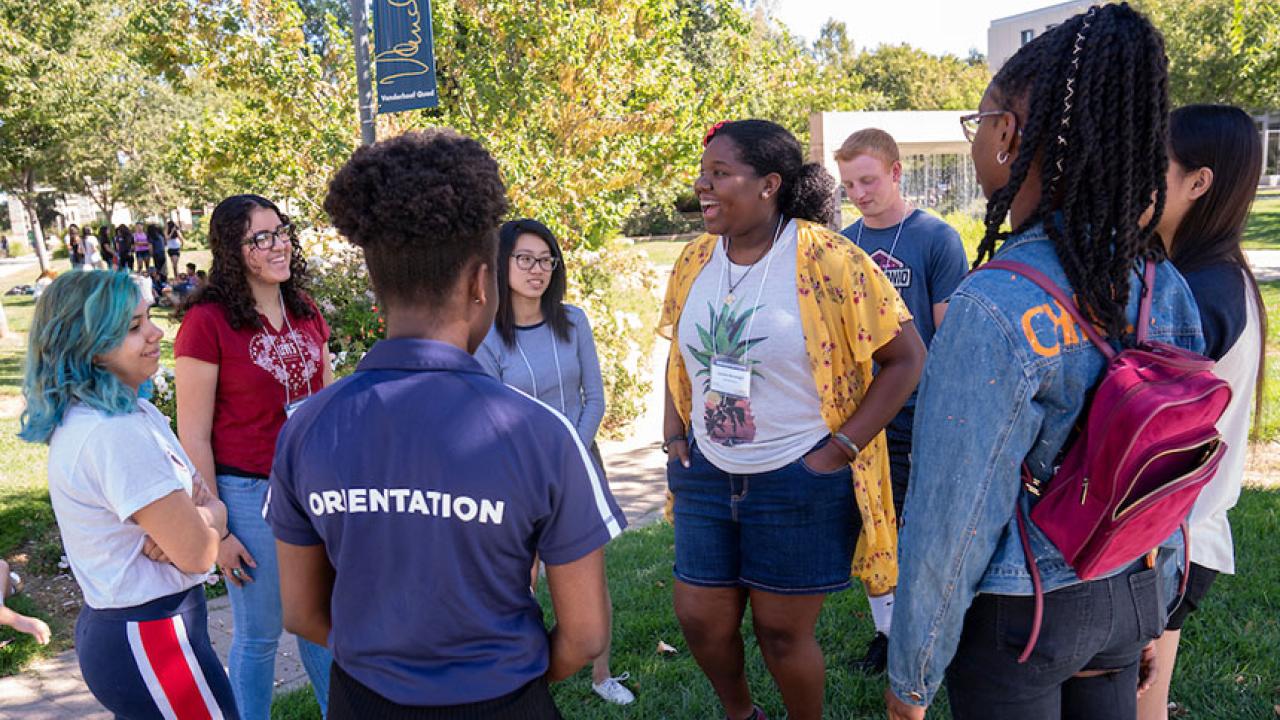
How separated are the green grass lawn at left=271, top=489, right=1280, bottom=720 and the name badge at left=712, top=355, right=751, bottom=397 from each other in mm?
1451

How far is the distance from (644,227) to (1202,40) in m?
18.4

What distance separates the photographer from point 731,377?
3.15 m

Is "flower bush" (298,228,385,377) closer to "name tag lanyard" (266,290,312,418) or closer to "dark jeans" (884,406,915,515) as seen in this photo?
"name tag lanyard" (266,290,312,418)

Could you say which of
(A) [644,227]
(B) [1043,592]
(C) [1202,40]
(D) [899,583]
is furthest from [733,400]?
(C) [1202,40]

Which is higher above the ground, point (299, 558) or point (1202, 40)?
point (1202, 40)

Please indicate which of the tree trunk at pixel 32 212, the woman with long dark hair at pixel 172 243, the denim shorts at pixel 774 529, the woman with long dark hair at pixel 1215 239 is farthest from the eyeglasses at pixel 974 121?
the woman with long dark hair at pixel 172 243

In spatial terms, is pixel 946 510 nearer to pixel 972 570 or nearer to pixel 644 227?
pixel 972 570

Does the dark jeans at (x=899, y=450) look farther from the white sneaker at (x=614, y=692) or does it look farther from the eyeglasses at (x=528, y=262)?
the eyeglasses at (x=528, y=262)

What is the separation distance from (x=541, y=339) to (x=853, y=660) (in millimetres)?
1952

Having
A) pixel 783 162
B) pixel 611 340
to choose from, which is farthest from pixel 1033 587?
pixel 611 340

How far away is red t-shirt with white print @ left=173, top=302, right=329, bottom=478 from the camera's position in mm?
3348

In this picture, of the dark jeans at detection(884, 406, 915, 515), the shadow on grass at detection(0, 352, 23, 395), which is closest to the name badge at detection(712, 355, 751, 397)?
the dark jeans at detection(884, 406, 915, 515)

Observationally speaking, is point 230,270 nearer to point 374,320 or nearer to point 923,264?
point 923,264

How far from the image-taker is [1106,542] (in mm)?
1727
